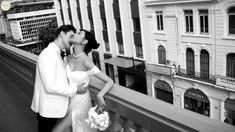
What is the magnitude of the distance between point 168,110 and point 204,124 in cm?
18

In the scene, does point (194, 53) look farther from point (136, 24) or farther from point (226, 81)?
point (136, 24)

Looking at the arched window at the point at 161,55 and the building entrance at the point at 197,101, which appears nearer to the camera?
the building entrance at the point at 197,101

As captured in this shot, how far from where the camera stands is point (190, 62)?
1140 centimetres

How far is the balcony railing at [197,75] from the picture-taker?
10430 mm

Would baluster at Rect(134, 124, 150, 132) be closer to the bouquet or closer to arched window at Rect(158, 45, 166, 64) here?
the bouquet

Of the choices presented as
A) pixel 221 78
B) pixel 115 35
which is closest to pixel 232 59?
pixel 221 78

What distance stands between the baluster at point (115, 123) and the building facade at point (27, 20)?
40.8 meters

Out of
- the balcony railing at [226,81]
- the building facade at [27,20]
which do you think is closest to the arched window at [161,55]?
the balcony railing at [226,81]

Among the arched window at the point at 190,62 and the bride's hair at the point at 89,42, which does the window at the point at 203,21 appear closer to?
the arched window at the point at 190,62

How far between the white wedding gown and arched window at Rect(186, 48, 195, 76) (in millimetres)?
10160

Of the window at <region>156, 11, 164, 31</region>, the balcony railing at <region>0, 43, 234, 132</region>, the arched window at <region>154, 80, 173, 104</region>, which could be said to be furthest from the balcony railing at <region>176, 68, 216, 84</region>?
the balcony railing at <region>0, 43, 234, 132</region>

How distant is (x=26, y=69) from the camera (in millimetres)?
2932

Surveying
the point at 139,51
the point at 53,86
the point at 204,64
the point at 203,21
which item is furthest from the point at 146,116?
the point at 139,51

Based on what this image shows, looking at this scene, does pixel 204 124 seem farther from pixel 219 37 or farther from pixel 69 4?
pixel 69 4
